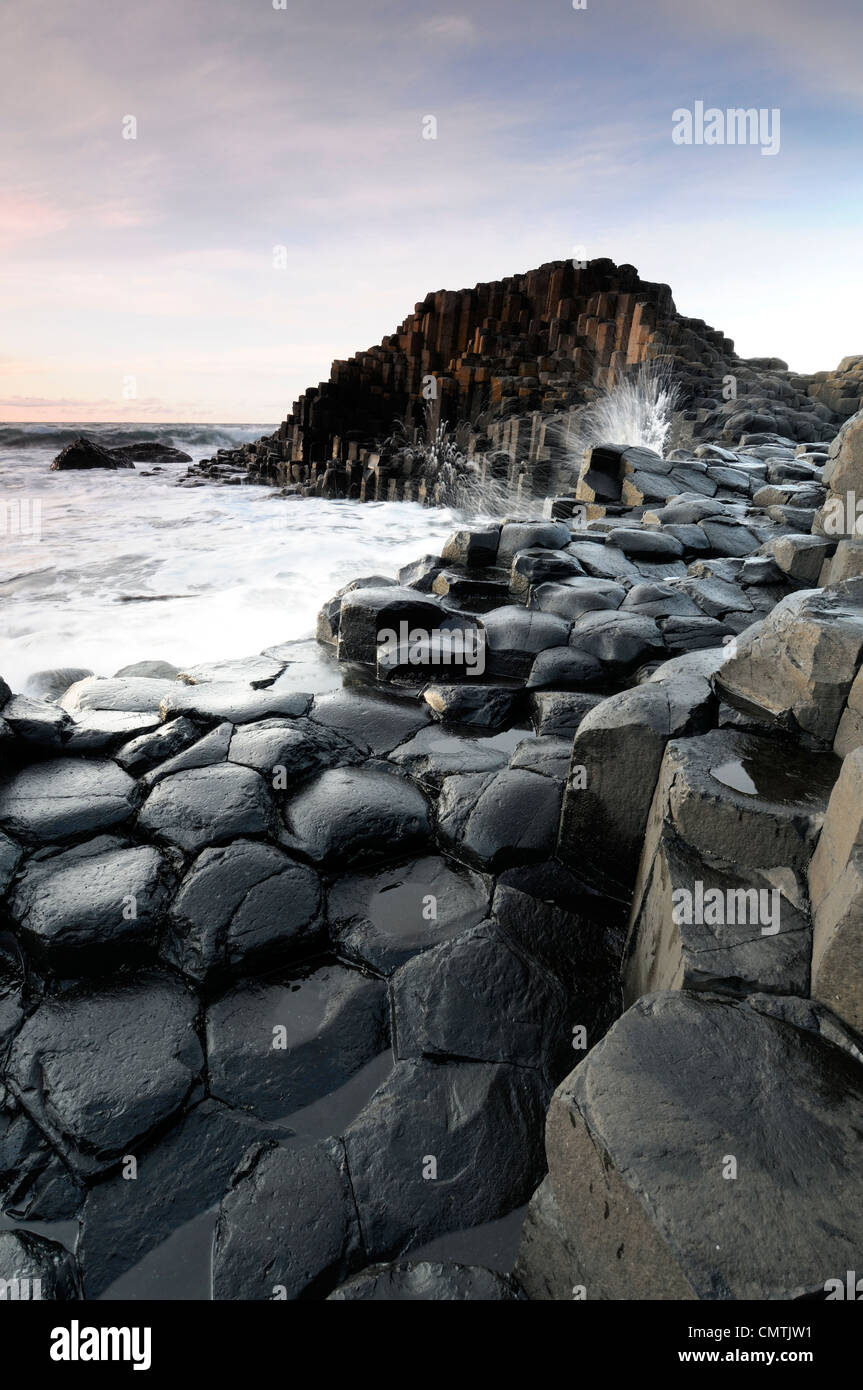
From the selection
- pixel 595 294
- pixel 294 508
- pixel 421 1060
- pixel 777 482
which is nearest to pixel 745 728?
pixel 421 1060

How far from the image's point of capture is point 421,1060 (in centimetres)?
213

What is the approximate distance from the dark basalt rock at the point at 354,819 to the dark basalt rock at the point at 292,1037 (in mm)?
518

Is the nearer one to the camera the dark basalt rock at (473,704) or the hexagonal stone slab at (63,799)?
the hexagonal stone slab at (63,799)

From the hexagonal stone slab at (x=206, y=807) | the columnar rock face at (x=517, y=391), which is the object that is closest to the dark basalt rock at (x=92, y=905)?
the hexagonal stone slab at (x=206, y=807)

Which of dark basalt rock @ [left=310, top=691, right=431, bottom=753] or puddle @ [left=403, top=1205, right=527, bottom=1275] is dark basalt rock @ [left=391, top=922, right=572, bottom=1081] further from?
dark basalt rock @ [left=310, top=691, right=431, bottom=753]

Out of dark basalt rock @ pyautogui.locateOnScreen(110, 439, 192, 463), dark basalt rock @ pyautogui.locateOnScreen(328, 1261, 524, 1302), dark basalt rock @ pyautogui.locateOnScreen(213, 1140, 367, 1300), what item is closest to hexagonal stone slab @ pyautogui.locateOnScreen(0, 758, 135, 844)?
dark basalt rock @ pyautogui.locateOnScreen(213, 1140, 367, 1300)

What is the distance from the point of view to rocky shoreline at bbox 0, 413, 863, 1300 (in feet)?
4.86

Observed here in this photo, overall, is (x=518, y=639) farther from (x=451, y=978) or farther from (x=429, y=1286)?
(x=429, y=1286)

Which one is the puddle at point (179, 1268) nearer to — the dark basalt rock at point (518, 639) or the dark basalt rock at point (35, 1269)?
the dark basalt rock at point (35, 1269)

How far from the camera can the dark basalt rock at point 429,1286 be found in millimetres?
1596

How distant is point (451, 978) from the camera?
92.4 inches

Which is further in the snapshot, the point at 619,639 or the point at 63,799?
the point at 619,639

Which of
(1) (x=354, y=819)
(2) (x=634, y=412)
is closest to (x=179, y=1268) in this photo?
(1) (x=354, y=819)

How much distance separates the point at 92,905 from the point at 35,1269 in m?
1.03
